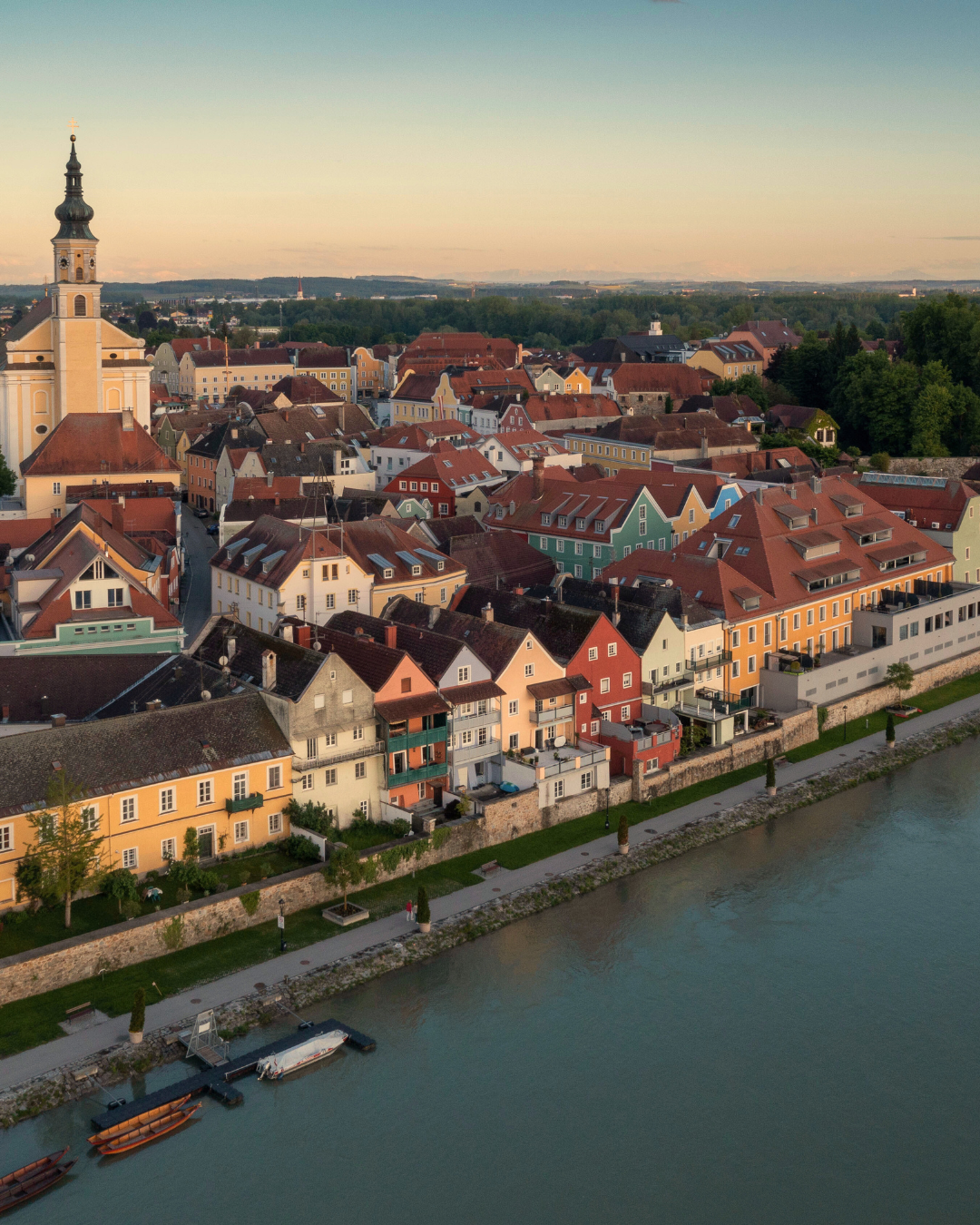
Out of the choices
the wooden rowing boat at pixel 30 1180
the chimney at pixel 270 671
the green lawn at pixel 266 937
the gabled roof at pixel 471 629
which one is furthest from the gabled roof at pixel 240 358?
the wooden rowing boat at pixel 30 1180

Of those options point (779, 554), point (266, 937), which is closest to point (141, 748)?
point (266, 937)

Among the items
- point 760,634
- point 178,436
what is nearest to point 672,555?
point 760,634

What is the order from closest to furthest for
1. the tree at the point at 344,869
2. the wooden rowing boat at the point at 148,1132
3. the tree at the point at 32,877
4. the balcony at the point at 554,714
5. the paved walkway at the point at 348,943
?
the wooden rowing boat at the point at 148,1132 < the paved walkway at the point at 348,943 < the tree at the point at 32,877 < the tree at the point at 344,869 < the balcony at the point at 554,714

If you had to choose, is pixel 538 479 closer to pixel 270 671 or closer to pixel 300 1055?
pixel 270 671

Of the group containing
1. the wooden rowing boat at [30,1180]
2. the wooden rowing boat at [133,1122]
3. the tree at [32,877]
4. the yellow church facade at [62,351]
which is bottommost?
the wooden rowing boat at [30,1180]

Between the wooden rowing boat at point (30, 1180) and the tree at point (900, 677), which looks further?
the tree at point (900, 677)

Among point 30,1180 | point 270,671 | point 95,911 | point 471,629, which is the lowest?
point 30,1180

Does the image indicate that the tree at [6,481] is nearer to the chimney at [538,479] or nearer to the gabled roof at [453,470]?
the gabled roof at [453,470]
